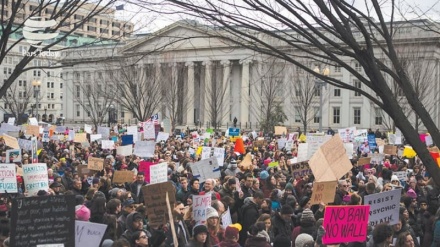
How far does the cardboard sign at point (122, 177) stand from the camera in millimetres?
13758

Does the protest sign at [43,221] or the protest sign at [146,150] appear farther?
the protest sign at [146,150]

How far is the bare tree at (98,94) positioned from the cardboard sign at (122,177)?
3906cm

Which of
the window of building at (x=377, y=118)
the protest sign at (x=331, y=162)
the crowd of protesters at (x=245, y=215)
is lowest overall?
the crowd of protesters at (x=245, y=215)

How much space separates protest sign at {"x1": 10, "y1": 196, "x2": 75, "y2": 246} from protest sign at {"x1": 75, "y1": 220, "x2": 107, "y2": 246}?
0.34 meters

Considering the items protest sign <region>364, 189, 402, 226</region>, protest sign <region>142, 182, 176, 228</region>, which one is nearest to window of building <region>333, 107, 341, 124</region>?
protest sign <region>364, 189, 402, 226</region>

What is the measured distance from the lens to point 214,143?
27.6 meters

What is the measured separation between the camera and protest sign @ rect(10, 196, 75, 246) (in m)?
6.46

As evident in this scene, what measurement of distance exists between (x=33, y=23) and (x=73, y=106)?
301 ft

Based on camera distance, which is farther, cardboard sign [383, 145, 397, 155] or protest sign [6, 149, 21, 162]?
cardboard sign [383, 145, 397, 155]

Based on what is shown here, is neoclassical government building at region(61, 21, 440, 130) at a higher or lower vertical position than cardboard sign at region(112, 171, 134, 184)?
higher

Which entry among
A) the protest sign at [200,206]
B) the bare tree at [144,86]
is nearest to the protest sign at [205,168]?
the protest sign at [200,206]

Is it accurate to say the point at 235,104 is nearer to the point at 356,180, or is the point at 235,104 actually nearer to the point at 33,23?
the point at 356,180

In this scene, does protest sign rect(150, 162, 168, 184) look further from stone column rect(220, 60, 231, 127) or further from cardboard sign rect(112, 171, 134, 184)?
stone column rect(220, 60, 231, 127)

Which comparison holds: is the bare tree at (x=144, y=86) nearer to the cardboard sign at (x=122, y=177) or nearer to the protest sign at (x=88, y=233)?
the cardboard sign at (x=122, y=177)
